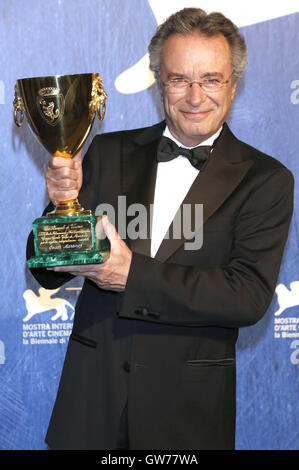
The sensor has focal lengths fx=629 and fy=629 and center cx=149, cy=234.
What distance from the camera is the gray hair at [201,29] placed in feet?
5.83

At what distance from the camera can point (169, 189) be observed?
6.06ft

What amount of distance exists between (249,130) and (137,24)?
0.63 meters

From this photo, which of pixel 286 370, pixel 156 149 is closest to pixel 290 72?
pixel 156 149

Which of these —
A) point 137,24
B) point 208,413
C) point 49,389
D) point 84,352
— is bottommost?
point 49,389

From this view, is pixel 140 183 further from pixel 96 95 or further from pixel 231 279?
pixel 231 279

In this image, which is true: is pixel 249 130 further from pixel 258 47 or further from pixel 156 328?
pixel 156 328

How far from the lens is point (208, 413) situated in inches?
70.2

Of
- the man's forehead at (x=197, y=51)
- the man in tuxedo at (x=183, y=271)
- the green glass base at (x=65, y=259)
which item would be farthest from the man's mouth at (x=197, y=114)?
the green glass base at (x=65, y=259)

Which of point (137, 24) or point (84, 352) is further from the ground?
point (137, 24)

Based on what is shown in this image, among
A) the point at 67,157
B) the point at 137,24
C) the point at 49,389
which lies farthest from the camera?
the point at 49,389

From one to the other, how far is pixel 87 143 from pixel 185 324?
47.2 inches

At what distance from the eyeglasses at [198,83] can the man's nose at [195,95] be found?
0.04 ft

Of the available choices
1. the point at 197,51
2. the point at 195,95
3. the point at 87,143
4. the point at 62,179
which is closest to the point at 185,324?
the point at 62,179

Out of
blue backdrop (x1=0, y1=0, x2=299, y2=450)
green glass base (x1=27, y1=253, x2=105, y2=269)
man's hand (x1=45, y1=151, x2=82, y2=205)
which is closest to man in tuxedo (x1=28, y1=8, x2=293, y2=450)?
man's hand (x1=45, y1=151, x2=82, y2=205)
